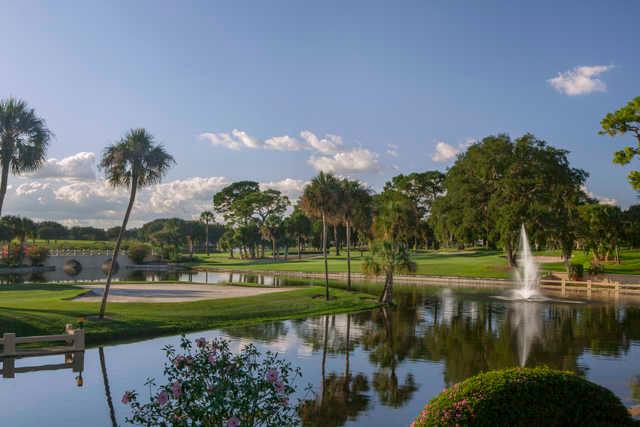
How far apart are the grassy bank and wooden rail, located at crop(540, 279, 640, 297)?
20566mm

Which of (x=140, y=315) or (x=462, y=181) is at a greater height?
(x=462, y=181)

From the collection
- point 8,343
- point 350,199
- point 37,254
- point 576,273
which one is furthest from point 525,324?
point 37,254

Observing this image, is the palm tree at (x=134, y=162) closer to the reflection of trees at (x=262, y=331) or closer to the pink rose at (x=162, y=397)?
the reflection of trees at (x=262, y=331)

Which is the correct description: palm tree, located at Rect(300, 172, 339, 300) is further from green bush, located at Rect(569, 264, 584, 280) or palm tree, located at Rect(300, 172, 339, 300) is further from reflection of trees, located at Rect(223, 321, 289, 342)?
green bush, located at Rect(569, 264, 584, 280)

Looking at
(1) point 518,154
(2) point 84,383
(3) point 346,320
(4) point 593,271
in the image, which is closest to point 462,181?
(1) point 518,154

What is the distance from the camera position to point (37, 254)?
278 feet

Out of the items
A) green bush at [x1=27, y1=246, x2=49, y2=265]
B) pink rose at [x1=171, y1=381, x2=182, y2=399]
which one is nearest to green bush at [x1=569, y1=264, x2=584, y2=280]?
pink rose at [x1=171, y1=381, x2=182, y2=399]

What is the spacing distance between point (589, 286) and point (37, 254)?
76.0 metres

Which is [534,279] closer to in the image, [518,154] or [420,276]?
[420,276]

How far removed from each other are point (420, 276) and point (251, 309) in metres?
33.5

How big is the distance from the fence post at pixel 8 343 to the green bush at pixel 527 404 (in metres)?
15.4

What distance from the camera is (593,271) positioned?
54.7 metres

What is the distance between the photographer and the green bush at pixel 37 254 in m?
83.9

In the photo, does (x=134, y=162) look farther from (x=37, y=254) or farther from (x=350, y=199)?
(x=37, y=254)
